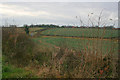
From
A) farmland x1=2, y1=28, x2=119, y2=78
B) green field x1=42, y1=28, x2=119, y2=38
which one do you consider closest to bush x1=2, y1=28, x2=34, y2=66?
farmland x1=2, y1=28, x2=119, y2=78

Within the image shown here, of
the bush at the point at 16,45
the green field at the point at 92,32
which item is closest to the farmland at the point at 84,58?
the green field at the point at 92,32

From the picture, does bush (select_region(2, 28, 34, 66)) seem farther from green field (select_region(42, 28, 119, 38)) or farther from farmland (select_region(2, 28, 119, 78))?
green field (select_region(42, 28, 119, 38))

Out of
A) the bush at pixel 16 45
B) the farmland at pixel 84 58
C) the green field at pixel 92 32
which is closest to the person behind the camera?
the farmland at pixel 84 58

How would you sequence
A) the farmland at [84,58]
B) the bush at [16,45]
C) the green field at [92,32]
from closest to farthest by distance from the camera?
the farmland at [84,58] → the green field at [92,32] → the bush at [16,45]

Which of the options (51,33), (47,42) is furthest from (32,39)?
(51,33)

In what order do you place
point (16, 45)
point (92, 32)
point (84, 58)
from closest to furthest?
point (84, 58) → point (92, 32) → point (16, 45)

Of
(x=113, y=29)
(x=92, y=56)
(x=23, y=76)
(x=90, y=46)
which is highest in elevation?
(x=113, y=29)

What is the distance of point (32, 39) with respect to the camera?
11484 mm

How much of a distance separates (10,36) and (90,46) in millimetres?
6940

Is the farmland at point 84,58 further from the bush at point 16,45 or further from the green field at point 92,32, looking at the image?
the bush at point 16,45

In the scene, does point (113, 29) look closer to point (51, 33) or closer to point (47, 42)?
point (51, 33)

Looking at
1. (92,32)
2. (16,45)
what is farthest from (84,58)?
(16,45)

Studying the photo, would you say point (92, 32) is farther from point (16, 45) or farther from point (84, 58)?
point (16, 45)

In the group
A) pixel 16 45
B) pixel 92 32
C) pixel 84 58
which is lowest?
pixel 84 58
